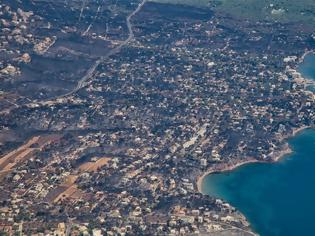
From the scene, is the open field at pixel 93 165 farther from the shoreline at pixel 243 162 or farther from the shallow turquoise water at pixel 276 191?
the shallow turquoise water at pixel 276 191

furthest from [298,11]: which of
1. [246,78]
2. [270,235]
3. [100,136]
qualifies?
[270,235]

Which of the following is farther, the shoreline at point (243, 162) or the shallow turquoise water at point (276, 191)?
the shoreline at point (243, 162)

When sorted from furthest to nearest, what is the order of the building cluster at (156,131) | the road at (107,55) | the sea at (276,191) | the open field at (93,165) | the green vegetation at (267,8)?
1. the green vegetation at (267,8)
2. the road at (107,55)
3. the open field at (93,165)
4. the sea at (276,191)
5. the building cluster at (156,131)

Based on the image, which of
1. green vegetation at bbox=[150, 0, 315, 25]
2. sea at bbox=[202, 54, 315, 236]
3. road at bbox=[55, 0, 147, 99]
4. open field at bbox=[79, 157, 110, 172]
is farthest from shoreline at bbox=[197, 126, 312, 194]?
green vegetation at bbox=[150, 0, 315, 25]

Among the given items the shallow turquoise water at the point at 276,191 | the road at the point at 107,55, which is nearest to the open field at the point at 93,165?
the shallow turquoise water at the point at 276,191

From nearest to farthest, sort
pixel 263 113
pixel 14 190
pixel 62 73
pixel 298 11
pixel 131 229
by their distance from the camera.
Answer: pixel 131 229, pixel 14 190, pixel 263 113, pixel 62 73, pixel 298 11

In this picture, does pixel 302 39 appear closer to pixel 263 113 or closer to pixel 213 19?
pixel 213 19
